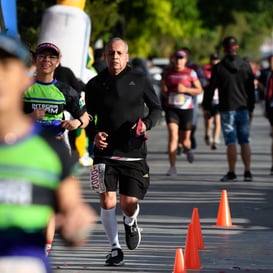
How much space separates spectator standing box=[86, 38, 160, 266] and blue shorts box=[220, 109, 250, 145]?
684cm

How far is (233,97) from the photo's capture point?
56.2 feet

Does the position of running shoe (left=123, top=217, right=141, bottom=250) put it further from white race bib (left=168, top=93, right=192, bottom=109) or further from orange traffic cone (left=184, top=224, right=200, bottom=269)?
white race bib (left=168, top=93, right=192, bottom=109)

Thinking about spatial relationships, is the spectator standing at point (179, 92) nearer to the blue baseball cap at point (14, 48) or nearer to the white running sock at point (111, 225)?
the white running sock at point (111, 225)

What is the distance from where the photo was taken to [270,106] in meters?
18.5

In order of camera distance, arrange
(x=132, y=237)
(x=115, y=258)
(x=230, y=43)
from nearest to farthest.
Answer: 1. (x=115, y=258)
2. (x=132, y=237)
3. (x=230, y=43)

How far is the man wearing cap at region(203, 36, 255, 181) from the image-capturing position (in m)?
17.1

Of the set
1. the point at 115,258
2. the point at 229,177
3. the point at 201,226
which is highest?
the point at 115,258

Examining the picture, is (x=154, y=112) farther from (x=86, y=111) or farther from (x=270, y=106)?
(x=270, y=106)

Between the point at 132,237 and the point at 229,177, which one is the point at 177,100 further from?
the point at 132,237

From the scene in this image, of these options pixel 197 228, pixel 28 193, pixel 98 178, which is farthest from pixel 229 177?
pixel 28 193

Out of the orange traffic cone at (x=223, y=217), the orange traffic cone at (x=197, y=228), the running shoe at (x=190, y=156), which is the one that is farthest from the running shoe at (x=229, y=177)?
the orange traffic cone at (x=197, y=228)

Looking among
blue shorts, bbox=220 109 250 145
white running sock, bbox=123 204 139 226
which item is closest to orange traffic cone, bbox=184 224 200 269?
white running sock, bbox=123 204 139 226

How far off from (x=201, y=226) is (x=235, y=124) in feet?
15.6

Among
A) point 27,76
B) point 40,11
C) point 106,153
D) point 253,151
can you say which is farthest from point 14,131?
point 40,11
